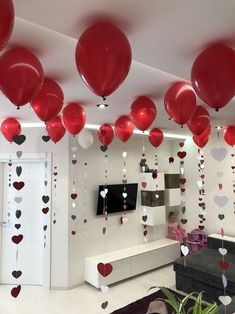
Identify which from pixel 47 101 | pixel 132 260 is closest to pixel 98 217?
pixel 132 260

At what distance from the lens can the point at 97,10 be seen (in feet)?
3.46

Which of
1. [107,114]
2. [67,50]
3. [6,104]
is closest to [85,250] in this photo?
[107,114]

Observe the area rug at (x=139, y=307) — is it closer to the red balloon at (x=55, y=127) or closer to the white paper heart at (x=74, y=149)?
the white paper heart at (x=74, y=149)

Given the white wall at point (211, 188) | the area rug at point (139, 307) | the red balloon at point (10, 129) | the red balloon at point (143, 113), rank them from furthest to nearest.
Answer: the white wall at point (211, 188) → the area rug at point (139, 307) → the red balloon at point (10, 129) → the red balloon at point (143, 113)

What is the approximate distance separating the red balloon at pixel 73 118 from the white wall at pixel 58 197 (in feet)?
5.40

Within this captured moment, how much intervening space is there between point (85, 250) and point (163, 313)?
284 centimetres

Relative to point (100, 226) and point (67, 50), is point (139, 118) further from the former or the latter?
point (100, 226)

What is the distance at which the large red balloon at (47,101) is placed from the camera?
175cm

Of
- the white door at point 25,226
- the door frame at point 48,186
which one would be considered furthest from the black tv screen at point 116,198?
the white door at point 25,226

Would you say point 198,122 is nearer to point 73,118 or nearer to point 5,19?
point 73,118

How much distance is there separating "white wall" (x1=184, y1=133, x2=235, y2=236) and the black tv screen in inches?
53.7

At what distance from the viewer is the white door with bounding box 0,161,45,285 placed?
4004 millimetres

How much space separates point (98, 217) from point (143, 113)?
262cm

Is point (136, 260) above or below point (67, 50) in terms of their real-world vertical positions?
below
